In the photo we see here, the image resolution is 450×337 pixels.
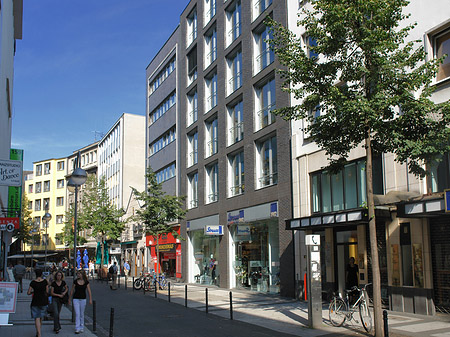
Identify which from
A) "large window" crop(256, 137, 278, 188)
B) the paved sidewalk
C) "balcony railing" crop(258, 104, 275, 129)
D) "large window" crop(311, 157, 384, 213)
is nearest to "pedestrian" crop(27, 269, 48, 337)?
the paved sidewalk

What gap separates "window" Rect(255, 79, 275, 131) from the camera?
→ 85.4 ft

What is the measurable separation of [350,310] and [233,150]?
17.1 m

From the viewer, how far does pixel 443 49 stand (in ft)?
51.5

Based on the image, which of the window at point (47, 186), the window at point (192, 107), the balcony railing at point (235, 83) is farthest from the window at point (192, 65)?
the window at point (47, 186)

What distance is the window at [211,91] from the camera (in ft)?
110

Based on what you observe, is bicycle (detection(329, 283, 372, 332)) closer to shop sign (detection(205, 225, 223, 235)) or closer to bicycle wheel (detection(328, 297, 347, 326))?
bicycle wheel (detection(328, 297, 347, 326))

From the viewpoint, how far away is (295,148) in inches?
902

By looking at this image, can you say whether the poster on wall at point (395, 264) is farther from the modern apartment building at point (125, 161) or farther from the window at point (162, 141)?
the modern apartment building at point (125, 161)

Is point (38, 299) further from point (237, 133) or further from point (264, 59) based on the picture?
point (237, 133)

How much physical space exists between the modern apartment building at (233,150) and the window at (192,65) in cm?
10

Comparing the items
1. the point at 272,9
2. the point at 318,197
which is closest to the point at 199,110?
the point at 272,9

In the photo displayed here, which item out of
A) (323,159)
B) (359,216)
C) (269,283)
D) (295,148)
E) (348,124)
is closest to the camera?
(348,124)

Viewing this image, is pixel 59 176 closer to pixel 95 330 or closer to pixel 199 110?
pixel 199 110

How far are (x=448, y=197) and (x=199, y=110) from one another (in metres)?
24.2
